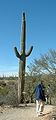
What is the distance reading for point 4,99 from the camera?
2466 cm

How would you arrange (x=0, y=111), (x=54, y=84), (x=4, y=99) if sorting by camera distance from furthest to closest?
(x=54, y=84), (x=4, y=99), (x=0, y=111)

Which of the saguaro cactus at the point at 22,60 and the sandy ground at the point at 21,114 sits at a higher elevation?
the saguaro cactus at the point at 22,60

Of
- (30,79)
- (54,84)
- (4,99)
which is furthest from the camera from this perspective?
(30,79)

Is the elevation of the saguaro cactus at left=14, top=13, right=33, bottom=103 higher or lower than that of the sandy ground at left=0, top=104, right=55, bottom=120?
higher

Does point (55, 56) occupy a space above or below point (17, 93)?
above

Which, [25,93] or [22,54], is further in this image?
[25,93]

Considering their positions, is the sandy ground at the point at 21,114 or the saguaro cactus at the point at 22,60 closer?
the sandy ground at the point at 21,114

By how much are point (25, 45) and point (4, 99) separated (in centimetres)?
428

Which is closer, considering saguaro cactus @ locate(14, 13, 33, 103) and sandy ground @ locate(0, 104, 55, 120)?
sandy ground @ locate(0, 104, 55, 120)

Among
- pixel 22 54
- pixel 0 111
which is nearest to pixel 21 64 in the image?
pixel 22 54

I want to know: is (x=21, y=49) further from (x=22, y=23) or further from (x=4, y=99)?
(x=4, y=99)

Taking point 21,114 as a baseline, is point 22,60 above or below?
above

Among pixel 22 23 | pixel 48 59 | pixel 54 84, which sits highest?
pixel 22 23

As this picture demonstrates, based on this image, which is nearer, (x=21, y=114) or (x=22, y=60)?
(x=21, y=114)
